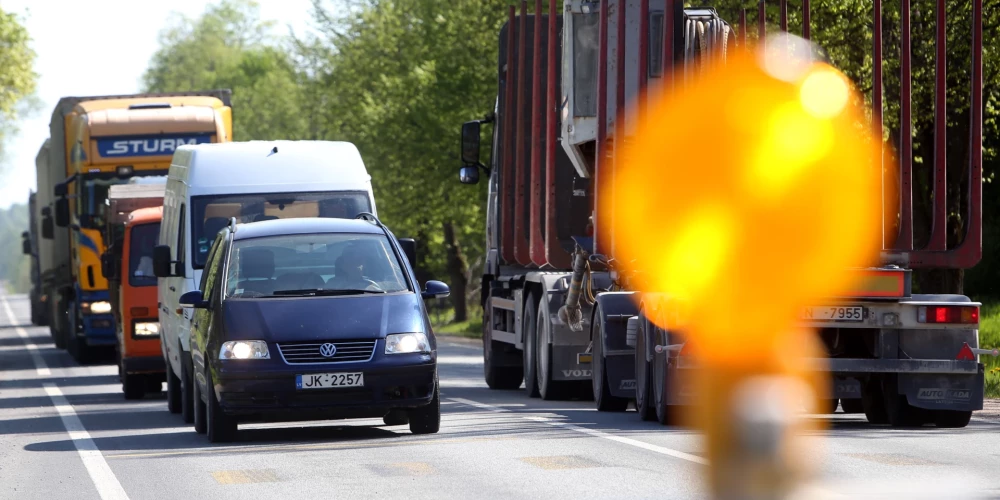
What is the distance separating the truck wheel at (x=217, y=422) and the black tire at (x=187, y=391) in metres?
1.95

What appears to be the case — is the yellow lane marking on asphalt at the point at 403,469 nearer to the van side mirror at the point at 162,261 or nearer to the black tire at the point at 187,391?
the black tire at the point at 187,391

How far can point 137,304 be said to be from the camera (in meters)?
20.8

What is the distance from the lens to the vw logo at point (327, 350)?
1287cm

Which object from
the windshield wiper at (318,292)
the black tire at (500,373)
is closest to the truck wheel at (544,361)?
the black tire at (500,373)

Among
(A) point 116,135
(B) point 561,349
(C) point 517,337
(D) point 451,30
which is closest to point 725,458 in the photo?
(B) point 561,349

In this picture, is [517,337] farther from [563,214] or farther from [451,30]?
[451,30]

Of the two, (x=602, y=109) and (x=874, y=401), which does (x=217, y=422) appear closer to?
(x=602, y=109)

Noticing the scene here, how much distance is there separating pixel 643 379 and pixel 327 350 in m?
3.00

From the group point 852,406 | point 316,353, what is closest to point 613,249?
point 852,406

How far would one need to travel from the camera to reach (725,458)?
9.22ft

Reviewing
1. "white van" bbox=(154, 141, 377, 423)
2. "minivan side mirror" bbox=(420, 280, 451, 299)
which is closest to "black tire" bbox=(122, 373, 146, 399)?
"white van" bbox=(154, 141, 377, 423)

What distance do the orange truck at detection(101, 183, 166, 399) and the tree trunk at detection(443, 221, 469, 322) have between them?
30.6 m

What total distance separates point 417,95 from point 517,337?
27.5 metres

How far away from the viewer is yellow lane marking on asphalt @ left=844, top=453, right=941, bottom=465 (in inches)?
418
